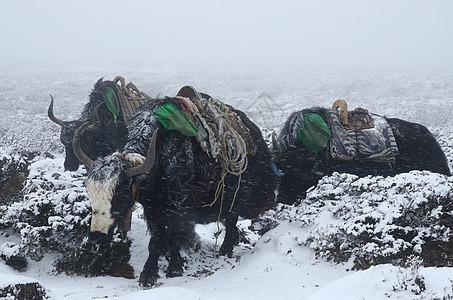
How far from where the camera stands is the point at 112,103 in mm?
5641

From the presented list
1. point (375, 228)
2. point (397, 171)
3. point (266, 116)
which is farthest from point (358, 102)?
point (375, 228)

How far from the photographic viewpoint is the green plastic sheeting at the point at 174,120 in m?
3.68

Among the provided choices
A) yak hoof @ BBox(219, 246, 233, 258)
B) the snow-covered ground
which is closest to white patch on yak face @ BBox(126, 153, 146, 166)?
the snow-covered ground

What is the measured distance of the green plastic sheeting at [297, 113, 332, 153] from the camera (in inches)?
191

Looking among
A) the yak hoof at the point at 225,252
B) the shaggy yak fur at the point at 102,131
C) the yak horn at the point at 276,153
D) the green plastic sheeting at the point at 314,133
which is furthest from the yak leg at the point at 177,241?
the shaggy yak fur at the point at 102,131

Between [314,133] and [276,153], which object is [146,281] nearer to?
[276,153]

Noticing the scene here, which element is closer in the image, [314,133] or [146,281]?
[146,281]

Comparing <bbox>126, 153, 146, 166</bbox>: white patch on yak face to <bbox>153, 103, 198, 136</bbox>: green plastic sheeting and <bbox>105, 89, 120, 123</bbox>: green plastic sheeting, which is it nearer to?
<bbox>153, 103, 198, 136</bbox>: green plastic sheeting

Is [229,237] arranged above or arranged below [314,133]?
below

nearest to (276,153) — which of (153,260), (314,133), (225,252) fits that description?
(314,133)

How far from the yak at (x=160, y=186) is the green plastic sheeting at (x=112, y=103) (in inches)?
73.0

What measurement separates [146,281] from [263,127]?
13.9 m

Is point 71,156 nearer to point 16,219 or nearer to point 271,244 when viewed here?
point 16,219

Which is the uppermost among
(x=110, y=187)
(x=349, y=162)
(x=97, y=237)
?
(x=110, y=187)
